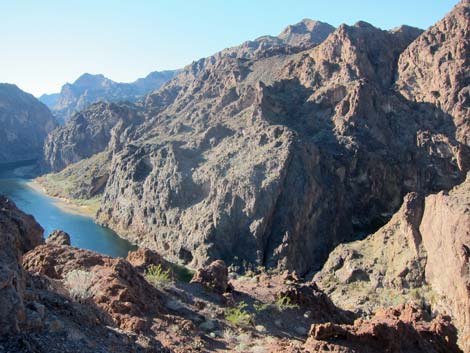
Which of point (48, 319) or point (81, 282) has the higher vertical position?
point (48, 319)

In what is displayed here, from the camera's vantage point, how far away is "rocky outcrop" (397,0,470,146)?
3364 inches

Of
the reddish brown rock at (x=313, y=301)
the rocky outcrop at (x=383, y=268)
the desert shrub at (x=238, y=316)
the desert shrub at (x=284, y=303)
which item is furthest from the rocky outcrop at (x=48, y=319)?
the rocky outcrop at (x=383, y=268)

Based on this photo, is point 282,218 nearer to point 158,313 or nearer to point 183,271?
point 183,271

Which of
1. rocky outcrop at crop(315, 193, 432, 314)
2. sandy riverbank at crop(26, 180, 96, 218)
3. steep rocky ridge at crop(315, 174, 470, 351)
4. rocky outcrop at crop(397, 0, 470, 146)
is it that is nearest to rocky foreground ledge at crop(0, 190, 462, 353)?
steep rocky ridge at crop(315, 174, 470, 351)

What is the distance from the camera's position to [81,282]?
15.2m

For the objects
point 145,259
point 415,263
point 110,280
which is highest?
point 415,263

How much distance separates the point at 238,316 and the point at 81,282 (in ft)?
19.1

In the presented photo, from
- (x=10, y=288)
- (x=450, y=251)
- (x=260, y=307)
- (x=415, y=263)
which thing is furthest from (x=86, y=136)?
(x=10, y=288)

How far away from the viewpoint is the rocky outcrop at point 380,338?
13.2m

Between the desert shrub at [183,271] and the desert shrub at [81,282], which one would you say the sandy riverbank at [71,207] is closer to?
the desert shrub at [183,271]

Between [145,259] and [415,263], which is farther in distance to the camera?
[415,263]

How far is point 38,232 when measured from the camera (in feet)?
76.4

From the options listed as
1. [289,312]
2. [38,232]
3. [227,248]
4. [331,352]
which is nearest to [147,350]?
[331,352]

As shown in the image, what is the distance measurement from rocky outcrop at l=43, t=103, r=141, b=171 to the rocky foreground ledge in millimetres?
131236
